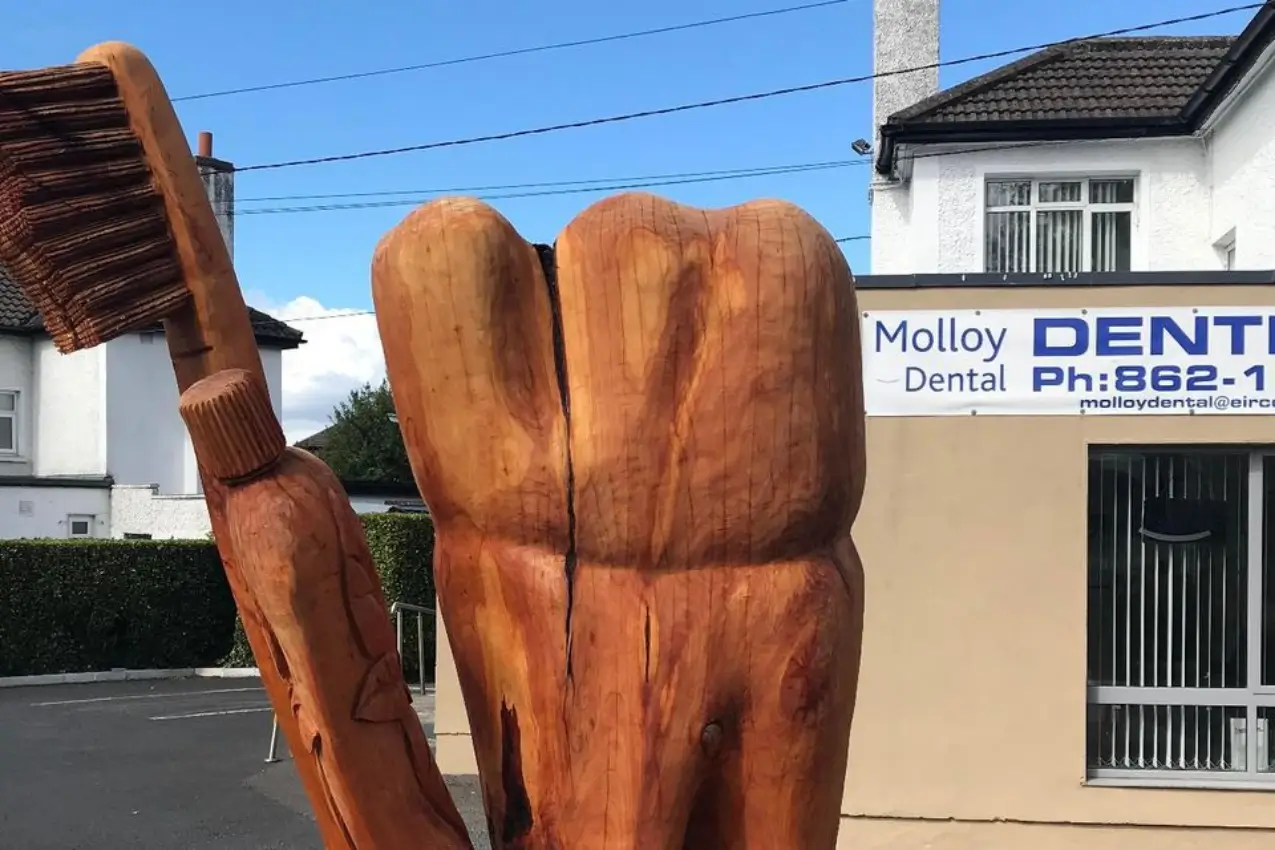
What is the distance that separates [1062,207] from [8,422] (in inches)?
698

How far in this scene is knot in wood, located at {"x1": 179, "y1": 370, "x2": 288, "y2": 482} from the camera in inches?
53.6

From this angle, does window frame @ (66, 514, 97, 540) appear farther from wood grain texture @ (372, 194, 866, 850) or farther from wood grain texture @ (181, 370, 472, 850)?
wood grain texture @ (372, 194, 866, 850)

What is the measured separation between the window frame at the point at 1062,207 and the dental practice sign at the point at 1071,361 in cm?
375

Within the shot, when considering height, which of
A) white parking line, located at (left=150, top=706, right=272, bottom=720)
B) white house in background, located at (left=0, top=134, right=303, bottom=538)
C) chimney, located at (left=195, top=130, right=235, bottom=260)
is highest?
chimney, located at (left=195, top=130, right=235, bottom=260)

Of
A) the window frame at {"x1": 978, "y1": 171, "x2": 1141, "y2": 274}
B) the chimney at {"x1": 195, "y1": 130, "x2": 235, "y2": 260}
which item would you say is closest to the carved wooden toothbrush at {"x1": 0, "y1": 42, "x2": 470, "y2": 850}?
the window frame at {"x1": 978, "y1": 171, "x2": 1141, "y2": 274}

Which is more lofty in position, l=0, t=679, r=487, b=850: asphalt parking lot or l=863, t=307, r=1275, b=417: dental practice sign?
l=863, t=307, r=1275, b=417: dental practice sign

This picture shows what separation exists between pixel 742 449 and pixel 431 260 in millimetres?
460

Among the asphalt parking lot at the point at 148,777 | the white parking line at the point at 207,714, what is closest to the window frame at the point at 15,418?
the asphalt parking lot at the point at 148,777

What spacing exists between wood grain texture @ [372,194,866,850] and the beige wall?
15.4ft

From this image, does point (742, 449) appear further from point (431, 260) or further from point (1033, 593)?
point (1033, 593)

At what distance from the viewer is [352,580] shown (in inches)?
56.2

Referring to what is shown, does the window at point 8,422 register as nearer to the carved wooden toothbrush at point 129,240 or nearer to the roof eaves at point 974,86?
the roof eaves at point 974,86

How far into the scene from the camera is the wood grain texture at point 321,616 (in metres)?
1.38

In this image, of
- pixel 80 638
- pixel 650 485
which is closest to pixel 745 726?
pixel 650 485
